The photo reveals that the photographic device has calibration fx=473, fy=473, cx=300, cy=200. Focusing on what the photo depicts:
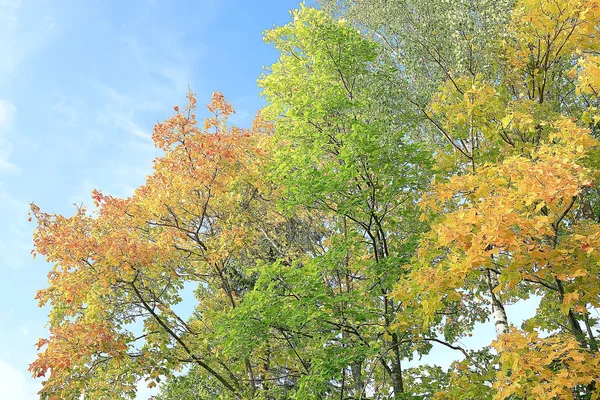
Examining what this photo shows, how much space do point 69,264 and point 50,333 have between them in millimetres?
1452

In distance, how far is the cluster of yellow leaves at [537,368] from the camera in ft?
18.1

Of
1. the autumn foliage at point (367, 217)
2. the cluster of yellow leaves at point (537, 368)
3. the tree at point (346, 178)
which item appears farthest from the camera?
the tree at point (346, 178)

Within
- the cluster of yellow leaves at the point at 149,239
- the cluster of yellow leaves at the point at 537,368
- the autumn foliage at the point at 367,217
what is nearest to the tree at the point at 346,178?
the autumn foliage at the point at 367,217

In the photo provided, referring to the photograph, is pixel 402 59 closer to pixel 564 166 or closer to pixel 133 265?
pixel 564 166

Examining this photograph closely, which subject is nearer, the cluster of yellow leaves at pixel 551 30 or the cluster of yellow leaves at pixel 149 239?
the cluster of yellow leaves at pixel 551 30

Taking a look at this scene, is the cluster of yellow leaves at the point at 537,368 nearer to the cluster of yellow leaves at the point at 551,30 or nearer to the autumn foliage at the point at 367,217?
the autumn foliage at the point at 367,217

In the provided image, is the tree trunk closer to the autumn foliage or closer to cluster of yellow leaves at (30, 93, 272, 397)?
→ the autumn foliage

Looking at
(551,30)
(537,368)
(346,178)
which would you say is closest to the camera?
(537,368)

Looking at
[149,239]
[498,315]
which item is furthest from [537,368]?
[149,239]

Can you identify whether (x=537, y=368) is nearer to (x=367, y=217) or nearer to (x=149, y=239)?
(x=367, y=217)

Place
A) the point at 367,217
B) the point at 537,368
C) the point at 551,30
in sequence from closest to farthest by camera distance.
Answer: the point at 537,368 < the point at 551,30 < the point at 367,217

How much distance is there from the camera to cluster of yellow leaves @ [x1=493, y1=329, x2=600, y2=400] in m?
5.52

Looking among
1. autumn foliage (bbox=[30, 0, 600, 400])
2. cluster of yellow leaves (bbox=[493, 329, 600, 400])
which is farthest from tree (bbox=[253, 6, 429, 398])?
cluster of yellow leaves (bbox=[493, 329, 600, 400])

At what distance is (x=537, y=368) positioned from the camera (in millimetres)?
5684
